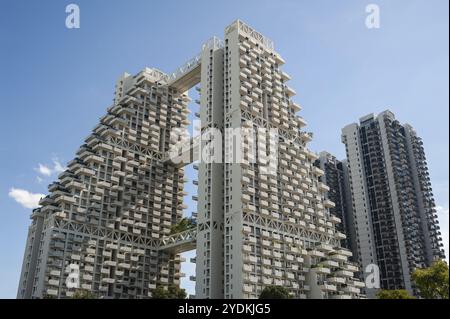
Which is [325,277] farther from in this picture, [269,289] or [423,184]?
[423,184]

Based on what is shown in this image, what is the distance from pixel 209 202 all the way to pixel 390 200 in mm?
87354

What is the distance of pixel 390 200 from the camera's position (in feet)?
547

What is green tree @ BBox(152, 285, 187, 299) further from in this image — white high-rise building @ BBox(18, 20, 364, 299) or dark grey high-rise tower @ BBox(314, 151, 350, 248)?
dark grey high-rise tower @ BBox(314, 151, 350, 248)

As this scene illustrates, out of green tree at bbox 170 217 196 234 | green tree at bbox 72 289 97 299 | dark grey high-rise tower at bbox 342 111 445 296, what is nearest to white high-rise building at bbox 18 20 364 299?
green tree at bbox 170 217 196 234

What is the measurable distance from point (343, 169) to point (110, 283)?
112677mm

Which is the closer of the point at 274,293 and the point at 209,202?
the point at 274,293

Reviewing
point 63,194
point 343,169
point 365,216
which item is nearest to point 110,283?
point 63,194

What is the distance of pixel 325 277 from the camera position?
350 feet

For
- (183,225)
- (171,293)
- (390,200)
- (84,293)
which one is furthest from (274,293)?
(390,200)

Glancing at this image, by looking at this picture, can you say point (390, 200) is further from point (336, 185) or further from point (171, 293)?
point (171, 293)

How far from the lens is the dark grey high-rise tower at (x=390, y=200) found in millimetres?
159875

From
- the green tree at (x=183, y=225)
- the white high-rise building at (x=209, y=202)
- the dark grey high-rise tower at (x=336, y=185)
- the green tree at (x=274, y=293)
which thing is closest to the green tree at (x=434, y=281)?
the white high-rise building at (x=209, y=202)

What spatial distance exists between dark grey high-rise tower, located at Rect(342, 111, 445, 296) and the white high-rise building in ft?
159

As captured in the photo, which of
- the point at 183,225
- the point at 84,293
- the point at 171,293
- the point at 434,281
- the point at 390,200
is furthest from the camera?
the point at 390,200
